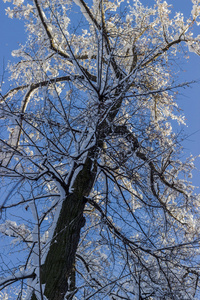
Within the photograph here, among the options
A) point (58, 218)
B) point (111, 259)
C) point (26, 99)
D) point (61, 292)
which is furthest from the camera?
point (26, 99)

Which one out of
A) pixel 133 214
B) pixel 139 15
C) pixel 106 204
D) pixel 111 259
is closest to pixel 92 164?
pixel 106 204

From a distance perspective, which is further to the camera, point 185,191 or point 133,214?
point 185,191

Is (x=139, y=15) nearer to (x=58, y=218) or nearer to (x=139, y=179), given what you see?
(x=139, y=179)

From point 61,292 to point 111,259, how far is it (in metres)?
1.22

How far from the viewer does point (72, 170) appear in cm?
412

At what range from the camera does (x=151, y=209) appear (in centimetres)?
497

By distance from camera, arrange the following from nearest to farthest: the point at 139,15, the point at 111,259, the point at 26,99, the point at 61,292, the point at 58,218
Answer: the point at 61,292 → the point at 58,218 → the point at 111,259 → the point at 26,99 → the point at 139,15

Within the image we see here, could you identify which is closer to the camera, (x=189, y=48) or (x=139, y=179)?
(x=139, y=179)

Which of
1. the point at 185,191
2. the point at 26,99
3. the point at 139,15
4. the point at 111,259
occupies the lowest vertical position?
the point at 111,259

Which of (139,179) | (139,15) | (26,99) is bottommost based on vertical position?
(139,179)

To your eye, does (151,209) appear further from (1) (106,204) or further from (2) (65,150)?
(2) (65,150)

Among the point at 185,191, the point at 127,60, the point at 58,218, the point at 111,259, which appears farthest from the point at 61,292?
the point at 127,60

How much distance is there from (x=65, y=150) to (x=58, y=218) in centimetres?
92

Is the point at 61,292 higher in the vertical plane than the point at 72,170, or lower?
A: lower
